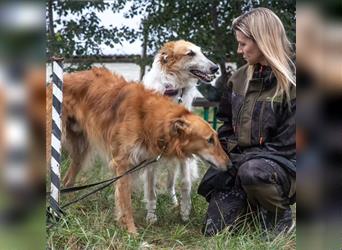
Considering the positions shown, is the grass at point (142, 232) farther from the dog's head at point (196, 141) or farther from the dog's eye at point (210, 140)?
the dog's eye at point (210, 140)

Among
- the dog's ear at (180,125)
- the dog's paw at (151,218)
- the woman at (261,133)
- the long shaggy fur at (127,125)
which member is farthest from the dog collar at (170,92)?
the dog's paw at (151,218)

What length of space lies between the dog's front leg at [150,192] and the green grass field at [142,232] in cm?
9

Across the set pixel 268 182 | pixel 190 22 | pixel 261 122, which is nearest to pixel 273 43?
pixel 261 122

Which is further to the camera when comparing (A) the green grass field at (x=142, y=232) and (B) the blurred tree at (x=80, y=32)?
(B) the blurred tree at (x=80, y=32)

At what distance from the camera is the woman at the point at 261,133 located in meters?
3.90

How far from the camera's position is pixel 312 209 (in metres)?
1.26

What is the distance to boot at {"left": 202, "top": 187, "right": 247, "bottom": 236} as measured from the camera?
420 cm

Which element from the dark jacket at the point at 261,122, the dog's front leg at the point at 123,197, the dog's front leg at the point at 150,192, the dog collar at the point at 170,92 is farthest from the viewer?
the dog collar at the point at 170,92

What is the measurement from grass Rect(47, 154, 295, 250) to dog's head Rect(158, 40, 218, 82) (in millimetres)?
1294

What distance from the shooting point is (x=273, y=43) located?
155 inches

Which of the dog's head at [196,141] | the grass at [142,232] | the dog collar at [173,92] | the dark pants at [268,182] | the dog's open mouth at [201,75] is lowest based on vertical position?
the grass at [142,232]

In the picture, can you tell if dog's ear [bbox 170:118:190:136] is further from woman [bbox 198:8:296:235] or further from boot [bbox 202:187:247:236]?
boot [bbox 202:187:247:236]

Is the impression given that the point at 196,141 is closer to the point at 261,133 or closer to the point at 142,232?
the point at 261,133

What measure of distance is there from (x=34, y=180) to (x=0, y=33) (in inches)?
15.2
